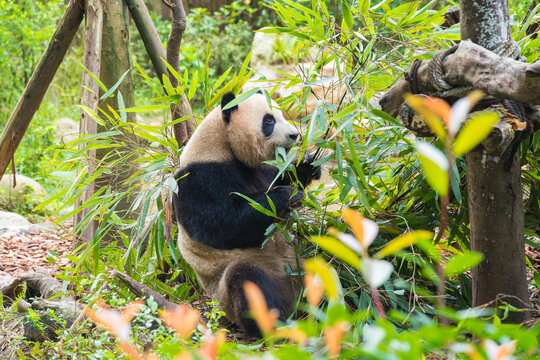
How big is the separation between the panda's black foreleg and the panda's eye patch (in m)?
0.77

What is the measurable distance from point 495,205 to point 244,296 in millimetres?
1285

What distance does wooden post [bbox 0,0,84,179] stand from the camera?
11.9 ft

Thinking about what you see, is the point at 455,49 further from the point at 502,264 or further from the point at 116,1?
the point at 116,1

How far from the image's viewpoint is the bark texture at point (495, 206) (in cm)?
187

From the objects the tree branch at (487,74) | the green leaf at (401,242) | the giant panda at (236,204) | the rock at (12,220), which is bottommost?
the rock at (12,220)

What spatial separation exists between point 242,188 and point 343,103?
708 mm

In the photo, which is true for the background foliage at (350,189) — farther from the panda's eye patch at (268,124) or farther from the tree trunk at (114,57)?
the tree trunk at (114,57)

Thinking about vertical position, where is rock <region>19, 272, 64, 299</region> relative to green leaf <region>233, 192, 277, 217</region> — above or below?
below

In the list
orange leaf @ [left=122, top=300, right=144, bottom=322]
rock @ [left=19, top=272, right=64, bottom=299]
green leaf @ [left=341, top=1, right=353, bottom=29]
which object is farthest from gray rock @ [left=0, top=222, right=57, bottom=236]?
orange leaf @ [left=122, top=300, right=144, bottom=322]

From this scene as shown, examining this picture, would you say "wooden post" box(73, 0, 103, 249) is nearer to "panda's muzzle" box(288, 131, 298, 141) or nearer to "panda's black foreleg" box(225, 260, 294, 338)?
"panda's black foreleg" box(225, 260, 294, 338)

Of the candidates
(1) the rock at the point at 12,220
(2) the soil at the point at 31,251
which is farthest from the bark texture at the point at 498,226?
(1) the rock at the point at 12,220

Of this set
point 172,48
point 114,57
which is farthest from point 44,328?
point 114,57

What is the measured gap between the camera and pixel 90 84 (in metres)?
3.35

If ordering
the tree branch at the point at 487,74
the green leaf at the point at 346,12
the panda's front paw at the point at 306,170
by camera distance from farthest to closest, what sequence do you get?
the panda's front paw at the point at 306,170, the green leaf at the point at 346,12, the tree branch at the point at 487,74
